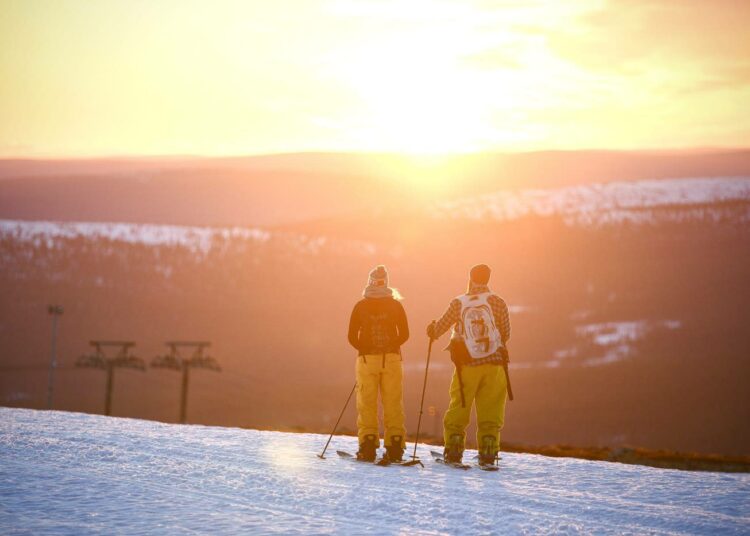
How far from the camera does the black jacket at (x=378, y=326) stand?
380 inches

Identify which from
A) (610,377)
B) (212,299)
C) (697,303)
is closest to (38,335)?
(212,299)

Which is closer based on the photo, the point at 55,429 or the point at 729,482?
the point at 729,482

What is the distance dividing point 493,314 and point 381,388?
148 cm

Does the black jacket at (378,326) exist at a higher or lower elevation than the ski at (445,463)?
higher

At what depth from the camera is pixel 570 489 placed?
8.29 meters

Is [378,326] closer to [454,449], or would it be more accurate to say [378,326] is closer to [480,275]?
[480,275]

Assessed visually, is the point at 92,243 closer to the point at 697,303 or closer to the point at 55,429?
the point at 697,303

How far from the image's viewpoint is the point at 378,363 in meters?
9.65

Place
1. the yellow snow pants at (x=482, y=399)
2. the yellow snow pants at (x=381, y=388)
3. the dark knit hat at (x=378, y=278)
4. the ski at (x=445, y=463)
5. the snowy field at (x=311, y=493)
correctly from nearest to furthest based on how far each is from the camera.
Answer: the snowy field at (x=311, y=493) → the ski at (x=445, y=463) → the yellow snow pants at (x=482, y=399) → the yellow snow pants at (x=381, y=388) → the dark knit hat at (x=378, y=278)

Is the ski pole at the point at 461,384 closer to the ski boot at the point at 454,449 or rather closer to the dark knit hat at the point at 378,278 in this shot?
the ski boot at the point at 454,449

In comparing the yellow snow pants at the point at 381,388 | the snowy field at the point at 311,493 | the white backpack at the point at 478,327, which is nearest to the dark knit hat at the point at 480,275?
the white backpack at the point at 478,327

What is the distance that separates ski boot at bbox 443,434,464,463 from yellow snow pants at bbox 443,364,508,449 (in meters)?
0.07

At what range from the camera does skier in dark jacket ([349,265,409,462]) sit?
31.6 feet

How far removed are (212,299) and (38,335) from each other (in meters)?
34.2
